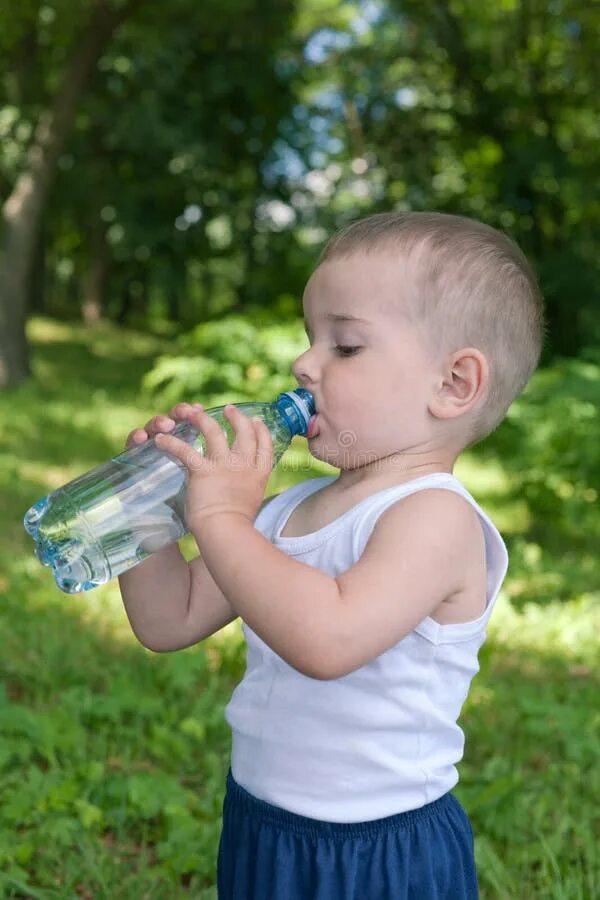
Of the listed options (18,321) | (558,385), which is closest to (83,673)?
(558,385)

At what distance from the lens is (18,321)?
12.4 m

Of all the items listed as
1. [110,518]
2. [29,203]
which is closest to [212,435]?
[110,518]

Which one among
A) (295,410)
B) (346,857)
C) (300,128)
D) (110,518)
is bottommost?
(300,128)

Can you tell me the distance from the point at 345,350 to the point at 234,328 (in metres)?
6.58

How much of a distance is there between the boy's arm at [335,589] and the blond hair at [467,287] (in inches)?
10.9

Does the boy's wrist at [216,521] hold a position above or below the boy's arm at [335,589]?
above

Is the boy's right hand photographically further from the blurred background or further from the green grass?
the blurred background

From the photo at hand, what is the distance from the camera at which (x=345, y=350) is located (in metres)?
1.67

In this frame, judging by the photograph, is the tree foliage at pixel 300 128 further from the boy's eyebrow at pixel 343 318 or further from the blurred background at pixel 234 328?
the boy's eyebrow at pixel 343 318

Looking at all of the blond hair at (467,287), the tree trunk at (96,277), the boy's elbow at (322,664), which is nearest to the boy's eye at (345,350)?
the blond hair at (467,287)

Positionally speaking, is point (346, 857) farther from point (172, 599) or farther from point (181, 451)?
point (181, 451)

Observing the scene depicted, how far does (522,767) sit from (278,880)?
81.3 inches

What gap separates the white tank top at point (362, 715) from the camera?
164cm

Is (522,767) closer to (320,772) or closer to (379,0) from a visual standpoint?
(320,772)
